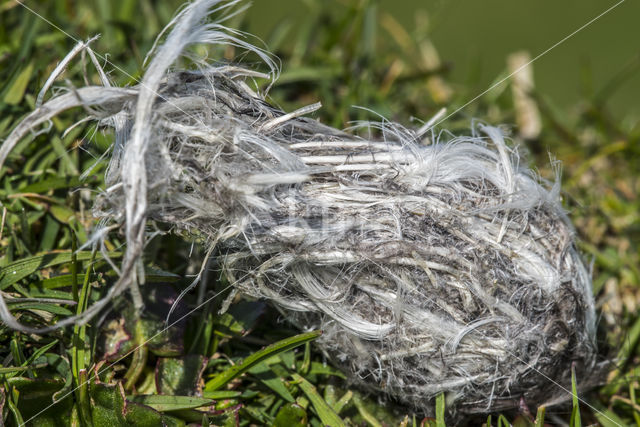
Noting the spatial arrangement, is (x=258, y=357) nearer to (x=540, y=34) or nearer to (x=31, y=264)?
(x=31, y=264)

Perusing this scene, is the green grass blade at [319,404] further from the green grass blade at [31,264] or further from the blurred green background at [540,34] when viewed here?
the blurred green background at [540,34]

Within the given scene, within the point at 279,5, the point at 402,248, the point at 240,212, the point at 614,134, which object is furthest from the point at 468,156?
the point at 279,5

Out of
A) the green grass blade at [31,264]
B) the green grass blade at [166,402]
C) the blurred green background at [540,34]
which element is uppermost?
the green grass blade at [31,264]

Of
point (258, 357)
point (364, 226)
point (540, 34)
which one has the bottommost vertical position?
point (540, 34)

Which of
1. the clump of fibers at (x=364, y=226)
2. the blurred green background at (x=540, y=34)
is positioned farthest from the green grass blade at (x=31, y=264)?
the blurred green background at (x=540, y=34)

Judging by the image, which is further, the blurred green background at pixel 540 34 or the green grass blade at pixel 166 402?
the blurred green background at pixel 540 34

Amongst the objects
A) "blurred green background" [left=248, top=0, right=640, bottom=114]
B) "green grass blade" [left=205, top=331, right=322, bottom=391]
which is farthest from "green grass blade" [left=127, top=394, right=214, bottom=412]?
"blurred green background" [left=248, top=0, right=640, bottom=114]

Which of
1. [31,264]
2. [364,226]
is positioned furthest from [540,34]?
[31,264]
